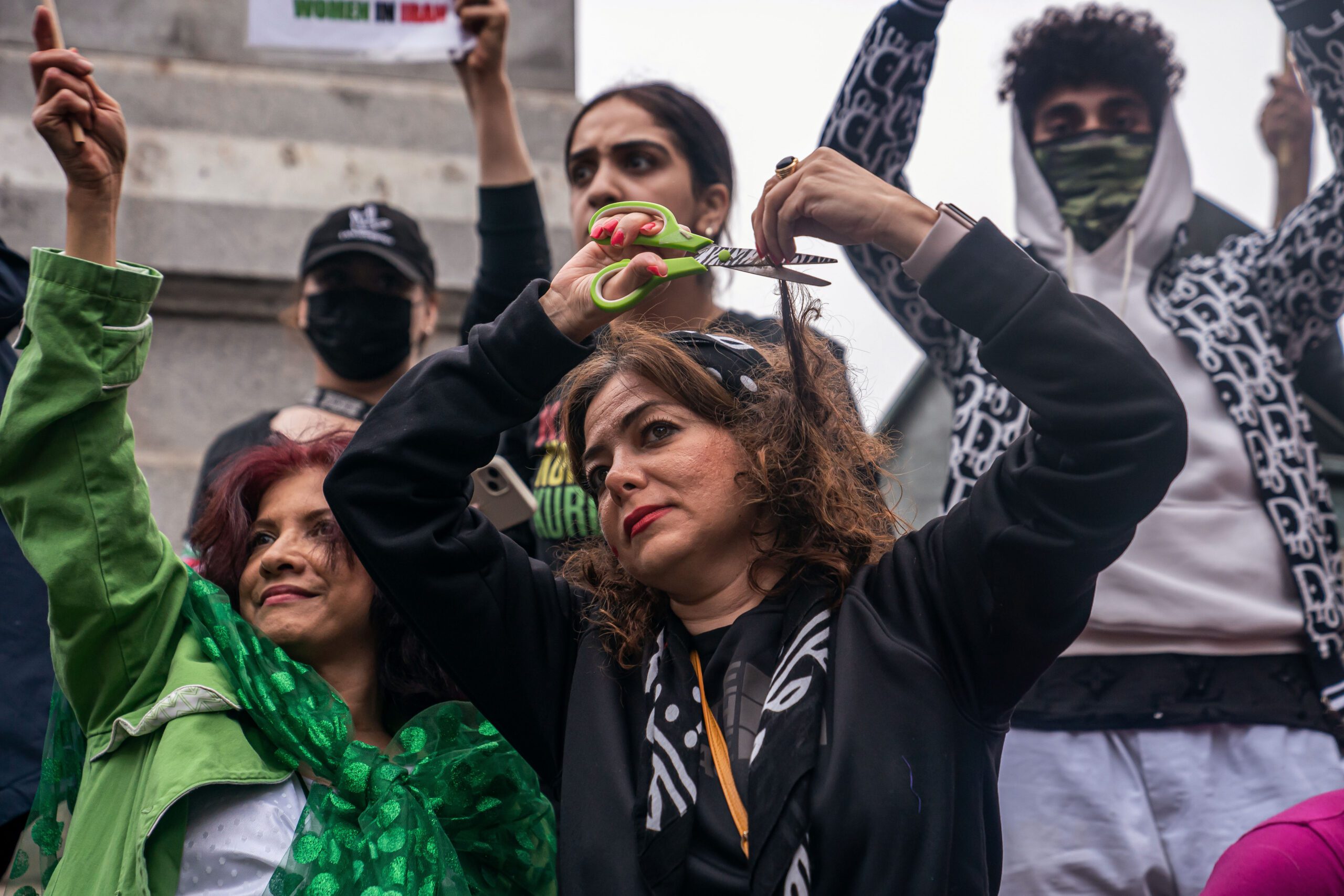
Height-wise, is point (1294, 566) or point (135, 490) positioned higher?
point (135, 490)

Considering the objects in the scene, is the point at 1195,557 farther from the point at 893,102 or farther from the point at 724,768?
the point at 724,768

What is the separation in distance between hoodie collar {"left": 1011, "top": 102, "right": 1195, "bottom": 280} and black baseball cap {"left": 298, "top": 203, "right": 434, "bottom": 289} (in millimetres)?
1527

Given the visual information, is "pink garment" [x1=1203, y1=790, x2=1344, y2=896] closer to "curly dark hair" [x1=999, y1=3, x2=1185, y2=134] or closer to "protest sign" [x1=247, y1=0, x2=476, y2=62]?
"curly dark hair" [x1=999, y1=3, x2=1185, y2=134]

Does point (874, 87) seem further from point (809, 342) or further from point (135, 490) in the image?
point (135, 490)

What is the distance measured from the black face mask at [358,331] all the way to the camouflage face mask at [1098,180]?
165 cm

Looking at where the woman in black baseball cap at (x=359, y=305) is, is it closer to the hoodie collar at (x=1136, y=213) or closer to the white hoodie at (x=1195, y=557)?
the hoodie collar at (x=1136, y=213)

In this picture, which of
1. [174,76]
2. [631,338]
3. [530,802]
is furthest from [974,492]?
[174,76]

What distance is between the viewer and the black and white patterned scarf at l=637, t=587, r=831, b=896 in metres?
1.63

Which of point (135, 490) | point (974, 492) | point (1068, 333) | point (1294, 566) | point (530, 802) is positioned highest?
point (1068, 333)

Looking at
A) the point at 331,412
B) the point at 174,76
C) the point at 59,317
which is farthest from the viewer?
the point at 174,76

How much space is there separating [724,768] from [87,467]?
1.09 m

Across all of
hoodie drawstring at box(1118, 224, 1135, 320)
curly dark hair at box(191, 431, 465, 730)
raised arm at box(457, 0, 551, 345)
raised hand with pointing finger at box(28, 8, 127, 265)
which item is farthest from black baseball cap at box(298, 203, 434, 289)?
hoodie drawstring at box(1118, 224, 1135, 320)

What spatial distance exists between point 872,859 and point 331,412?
82.2 inches

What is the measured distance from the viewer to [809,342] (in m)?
2.20
